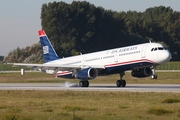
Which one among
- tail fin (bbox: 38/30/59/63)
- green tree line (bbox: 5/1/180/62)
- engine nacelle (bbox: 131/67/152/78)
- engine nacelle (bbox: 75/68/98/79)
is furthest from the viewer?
green tree line (bbox: 5/1/180/62)

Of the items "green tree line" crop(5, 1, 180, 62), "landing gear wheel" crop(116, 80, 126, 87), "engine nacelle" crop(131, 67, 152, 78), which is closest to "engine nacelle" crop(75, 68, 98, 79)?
"landing gear wheel" crop(116, 80, 126, 87)

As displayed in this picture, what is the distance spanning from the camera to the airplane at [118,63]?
47438 mm

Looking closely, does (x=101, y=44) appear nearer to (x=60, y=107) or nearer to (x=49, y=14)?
(x=49, y=14)

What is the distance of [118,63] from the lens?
49.0 metres

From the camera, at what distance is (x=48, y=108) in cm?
2770

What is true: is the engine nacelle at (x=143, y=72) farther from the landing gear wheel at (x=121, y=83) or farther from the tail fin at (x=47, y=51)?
the tail fin at (x=47, y=51)

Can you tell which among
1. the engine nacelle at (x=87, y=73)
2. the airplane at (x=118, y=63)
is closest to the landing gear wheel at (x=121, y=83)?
the airplane at (x=118, y=63)

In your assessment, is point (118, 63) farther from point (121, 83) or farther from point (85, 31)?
point (85, 31)

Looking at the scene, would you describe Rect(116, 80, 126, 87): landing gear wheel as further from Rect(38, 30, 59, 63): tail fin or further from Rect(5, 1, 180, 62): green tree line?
Rect(5, 1, 180, 62): green tree line

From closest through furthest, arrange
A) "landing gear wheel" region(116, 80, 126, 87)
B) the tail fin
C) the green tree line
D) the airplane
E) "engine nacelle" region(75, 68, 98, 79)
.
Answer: the airplane < "engine nacelle" region(75, 68, 98, 79) < "landing gear wheel" region(116, 80, 126, 87) < the tail fin < the green tree line

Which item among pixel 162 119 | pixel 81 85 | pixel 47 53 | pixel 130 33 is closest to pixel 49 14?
pixel 130 33

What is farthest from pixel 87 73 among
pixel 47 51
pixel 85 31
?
pixel 85 31

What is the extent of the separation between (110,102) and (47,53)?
29107 mm

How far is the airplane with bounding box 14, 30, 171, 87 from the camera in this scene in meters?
47.4
